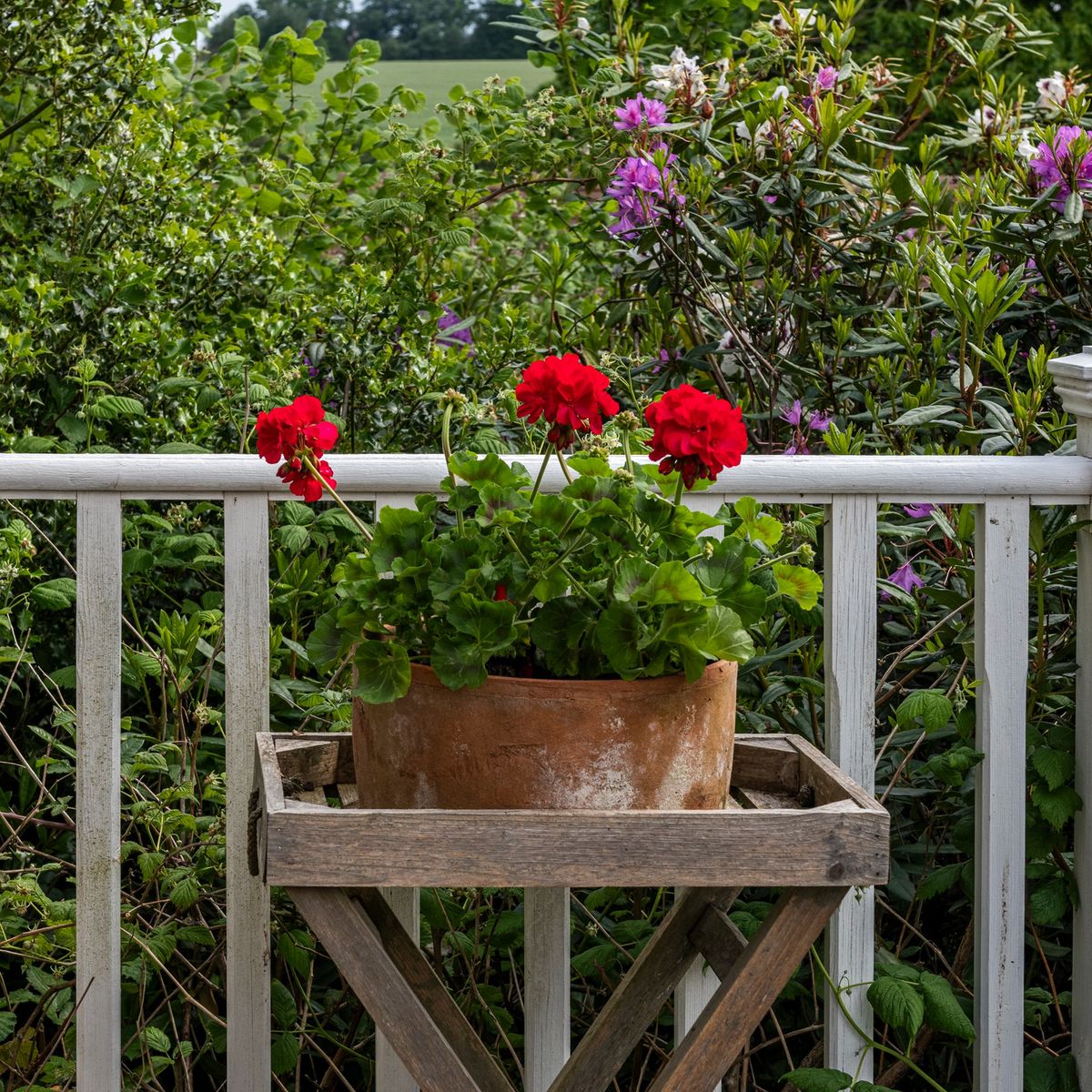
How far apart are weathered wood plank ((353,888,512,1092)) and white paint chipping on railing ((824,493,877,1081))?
46 cm

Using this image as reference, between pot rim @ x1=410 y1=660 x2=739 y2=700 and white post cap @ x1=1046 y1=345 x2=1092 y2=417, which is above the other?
white post cap @ x1=1046 y1=345 x2=1092 y2=417

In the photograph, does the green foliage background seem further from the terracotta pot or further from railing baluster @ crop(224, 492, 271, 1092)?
the terracotta pot

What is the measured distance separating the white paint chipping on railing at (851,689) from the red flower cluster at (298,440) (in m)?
0.67

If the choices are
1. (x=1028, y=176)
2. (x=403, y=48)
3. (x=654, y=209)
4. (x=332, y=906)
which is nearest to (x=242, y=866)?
(x=332, y=906)

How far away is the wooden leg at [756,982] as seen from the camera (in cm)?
144

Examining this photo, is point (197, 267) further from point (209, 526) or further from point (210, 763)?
point (210, 763)

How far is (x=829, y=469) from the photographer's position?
1786mm

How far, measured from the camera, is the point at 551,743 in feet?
4.67

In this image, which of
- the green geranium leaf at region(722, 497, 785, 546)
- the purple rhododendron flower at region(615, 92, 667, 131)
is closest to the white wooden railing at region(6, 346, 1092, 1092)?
the green geranium leaf at region(722, 497, 785, 546)

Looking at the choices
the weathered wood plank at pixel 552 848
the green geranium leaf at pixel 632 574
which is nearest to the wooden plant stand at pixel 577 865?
the weathered wood plank at pixel 552 848

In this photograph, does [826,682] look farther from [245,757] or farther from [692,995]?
[245,757]

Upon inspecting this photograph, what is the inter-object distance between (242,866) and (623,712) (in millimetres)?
619

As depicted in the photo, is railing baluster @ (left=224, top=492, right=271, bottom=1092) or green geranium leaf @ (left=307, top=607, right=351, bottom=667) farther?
railing baluster @ (left=224, top=492, right=271, bottom=1092)

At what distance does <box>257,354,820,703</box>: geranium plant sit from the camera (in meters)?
1.39
